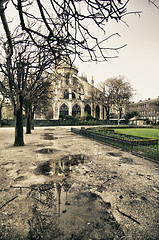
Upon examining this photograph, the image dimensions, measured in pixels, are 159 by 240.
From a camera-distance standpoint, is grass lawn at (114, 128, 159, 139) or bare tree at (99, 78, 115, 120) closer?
grass lawn at (114, 128, 159, 139)

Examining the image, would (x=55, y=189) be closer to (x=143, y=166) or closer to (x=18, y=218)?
(x=18, y=218)

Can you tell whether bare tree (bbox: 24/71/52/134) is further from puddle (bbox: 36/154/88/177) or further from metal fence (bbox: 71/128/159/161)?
metal fence (bbox: 71/128/159/161)

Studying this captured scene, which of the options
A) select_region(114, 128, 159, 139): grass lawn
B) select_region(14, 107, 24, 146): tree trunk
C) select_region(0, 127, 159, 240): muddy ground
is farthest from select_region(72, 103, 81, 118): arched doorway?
select_region(0, 127, 159, 240): muddy ground

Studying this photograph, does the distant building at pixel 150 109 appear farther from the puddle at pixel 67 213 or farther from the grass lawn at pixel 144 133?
the puddle at pixel 67 213

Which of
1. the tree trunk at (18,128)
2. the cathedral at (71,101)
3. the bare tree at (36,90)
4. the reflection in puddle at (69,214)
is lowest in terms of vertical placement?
the reflection in puddle at (69,214)

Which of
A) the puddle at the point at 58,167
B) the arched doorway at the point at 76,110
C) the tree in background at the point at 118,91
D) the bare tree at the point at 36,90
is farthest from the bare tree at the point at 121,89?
the puddle at the point at 58,167

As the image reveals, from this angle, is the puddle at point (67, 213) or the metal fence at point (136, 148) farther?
the metal fence at point (136, 148)

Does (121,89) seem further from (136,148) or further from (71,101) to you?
Result: (136,148)

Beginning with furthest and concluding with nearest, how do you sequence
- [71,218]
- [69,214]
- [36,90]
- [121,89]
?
[121,89] < [36,90] < [69,214] < [71,218]

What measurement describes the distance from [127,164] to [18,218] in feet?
15.2

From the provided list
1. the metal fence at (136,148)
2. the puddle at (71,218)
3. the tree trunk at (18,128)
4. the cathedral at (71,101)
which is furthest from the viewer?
the cathedral at (71,101)

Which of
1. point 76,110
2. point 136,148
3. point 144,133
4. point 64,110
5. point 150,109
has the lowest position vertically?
point 144,133

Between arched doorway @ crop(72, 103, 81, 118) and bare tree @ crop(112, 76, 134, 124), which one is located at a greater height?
bare tree @ crop(112, 76, 134, 124)

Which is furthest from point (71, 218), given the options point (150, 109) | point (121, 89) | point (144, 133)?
point (150, 109)
